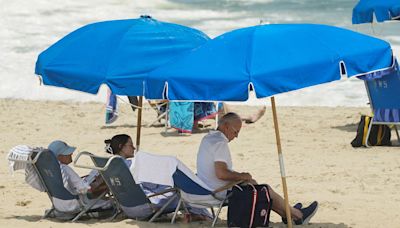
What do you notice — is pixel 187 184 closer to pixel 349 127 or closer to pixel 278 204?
pixel 278 204

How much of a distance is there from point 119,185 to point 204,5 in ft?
90.8

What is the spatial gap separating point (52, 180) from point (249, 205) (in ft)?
4.77

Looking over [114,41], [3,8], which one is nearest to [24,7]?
[3,8]

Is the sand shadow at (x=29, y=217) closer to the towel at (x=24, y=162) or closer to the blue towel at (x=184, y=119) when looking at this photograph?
the towel at (x=24, y=162)

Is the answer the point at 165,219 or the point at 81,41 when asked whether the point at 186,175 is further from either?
the point at 81,41

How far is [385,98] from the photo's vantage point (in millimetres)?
10391

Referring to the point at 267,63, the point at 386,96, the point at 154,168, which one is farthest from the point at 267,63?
the point at 386,96

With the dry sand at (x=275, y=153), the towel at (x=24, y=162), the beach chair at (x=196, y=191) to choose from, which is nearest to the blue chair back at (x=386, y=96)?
the dry sand at (x=275, y=153)

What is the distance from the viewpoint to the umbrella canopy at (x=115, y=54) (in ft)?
21.5

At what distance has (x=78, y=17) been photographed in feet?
96.3

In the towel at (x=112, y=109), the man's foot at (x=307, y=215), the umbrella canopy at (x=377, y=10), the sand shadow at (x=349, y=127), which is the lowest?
the man's foot at (x=307, y=215)

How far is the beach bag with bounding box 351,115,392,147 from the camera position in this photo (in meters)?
10.6

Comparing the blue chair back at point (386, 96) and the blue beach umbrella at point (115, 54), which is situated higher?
the blue beach umbrella at point (115, 54)

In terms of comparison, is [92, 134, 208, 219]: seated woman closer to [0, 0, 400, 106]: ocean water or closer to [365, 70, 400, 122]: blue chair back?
[365, 70, 400, 122]: blue chair back
